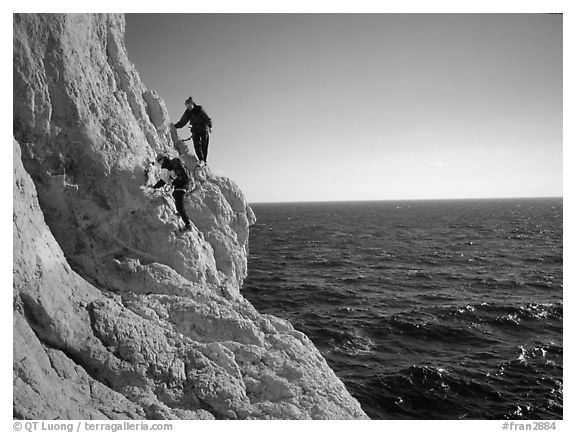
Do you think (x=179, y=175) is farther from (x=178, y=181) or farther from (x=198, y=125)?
(x=198, y=125)

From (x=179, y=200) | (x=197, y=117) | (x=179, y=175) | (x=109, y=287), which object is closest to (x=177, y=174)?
(x=179, y=175)

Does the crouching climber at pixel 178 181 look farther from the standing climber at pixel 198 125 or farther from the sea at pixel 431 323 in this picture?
the sea at pixel 431 323

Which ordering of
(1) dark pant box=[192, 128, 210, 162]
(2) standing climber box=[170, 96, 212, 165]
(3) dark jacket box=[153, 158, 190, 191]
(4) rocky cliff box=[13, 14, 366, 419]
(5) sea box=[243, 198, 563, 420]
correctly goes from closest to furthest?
(4) rocky cliff box=[13, 14, 366, 419], (3) dark jacket box=[153, 158, 190, 191], (2) standing climber box=[170, 96, 212, 165], (1) dark pant box=[192, 128, 210, 162], (5) sea box=[243, 198, 563, 420]

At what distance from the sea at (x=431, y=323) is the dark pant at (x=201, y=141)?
997 centimetres

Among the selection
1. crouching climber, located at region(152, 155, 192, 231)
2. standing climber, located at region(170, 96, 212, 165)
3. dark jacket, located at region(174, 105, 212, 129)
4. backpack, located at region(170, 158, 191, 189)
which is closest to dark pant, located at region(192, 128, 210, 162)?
standing climber, located at region(170, 96, 212, 165)

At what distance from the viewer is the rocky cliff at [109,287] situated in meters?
5.05

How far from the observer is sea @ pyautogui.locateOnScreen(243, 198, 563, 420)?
1252 centimetres

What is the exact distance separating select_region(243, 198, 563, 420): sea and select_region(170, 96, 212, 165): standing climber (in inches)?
396

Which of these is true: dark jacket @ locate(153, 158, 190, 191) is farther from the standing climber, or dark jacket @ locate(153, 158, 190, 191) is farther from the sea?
the sea

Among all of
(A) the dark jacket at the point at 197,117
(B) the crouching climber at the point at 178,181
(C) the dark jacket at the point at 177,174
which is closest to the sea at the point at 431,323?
(B) the crouching climber at the point at 178,181

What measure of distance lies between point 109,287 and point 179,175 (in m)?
2.72

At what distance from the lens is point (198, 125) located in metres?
9.11

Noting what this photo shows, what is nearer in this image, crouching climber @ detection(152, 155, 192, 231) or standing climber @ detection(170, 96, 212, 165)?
crouching climber @ detection(152, 155, 192, 231)
